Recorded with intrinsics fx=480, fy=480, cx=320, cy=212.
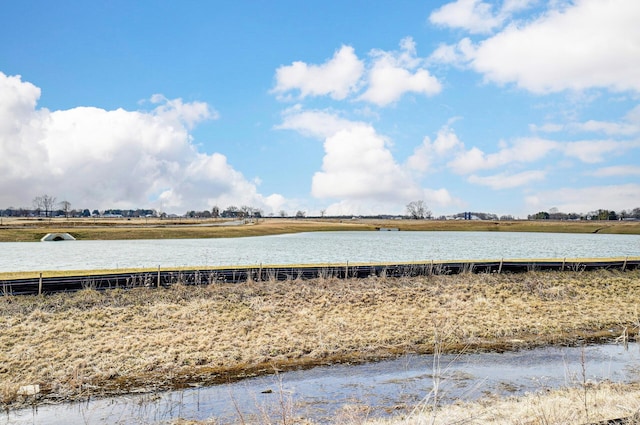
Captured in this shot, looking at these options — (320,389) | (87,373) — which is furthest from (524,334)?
(87,373)

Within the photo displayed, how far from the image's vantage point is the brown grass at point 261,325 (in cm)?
1745

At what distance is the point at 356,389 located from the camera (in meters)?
15.4

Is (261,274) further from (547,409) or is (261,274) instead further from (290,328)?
(547,409)

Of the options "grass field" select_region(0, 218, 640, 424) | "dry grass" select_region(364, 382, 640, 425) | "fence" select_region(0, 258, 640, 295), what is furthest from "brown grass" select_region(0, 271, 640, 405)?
"dry grass" select_region(364, 382, 640, 425)

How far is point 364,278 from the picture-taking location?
1259 inches

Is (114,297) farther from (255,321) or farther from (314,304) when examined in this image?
(314,304)

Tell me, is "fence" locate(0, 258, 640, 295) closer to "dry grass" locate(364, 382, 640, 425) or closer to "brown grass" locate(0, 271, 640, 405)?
"brown grass" locate(0, 271, 640, 405)

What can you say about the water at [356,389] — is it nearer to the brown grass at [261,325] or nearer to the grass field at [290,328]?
the grass field at [290,328]

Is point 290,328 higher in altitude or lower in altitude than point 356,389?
higher

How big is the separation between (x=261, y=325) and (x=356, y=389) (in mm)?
8826

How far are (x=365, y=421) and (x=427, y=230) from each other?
Answer: 14175cm

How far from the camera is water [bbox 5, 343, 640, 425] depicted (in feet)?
43.4

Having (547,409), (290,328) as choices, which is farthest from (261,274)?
(547,409)

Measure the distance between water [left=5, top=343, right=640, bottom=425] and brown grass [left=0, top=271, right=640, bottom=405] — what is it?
127cm
